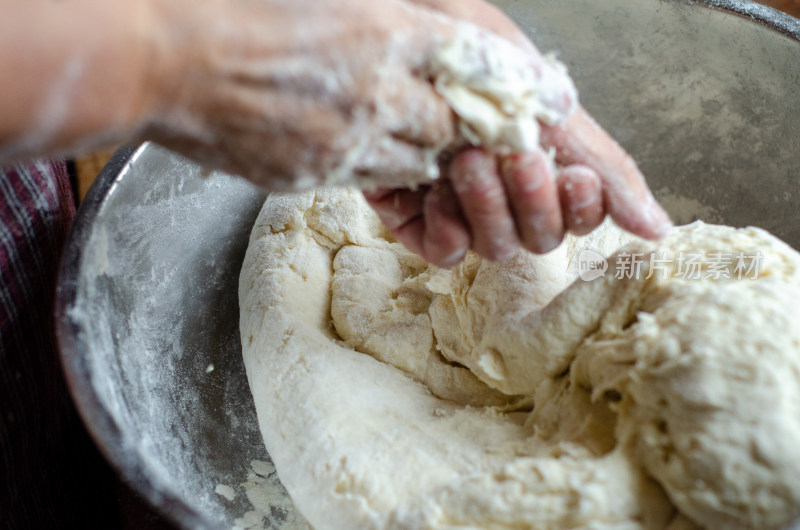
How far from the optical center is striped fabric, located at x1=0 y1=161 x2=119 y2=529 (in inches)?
44.7

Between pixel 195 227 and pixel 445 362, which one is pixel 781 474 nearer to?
pixel 445 362

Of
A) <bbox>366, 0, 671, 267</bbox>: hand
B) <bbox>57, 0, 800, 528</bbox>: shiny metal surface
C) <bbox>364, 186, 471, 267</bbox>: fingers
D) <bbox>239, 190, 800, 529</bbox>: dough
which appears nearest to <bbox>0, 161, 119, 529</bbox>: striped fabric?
<bbox>57, 0, 800, 528</bbox>: shiny metal surface

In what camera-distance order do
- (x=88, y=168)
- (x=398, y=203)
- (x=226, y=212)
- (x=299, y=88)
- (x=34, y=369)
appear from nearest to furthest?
1. (x=299, y=88)
2. (x=398, y=203)
3. (x=34, y=369)
4. (x=226, y=212)
5. (x=88, y=168)

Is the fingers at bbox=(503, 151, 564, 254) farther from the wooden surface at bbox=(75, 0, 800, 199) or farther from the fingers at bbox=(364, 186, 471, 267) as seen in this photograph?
the wooden surface at bbox=(75, 0, 800, 199)

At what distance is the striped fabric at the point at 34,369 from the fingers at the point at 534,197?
3.13 feet

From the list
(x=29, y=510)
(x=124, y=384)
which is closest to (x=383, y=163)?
(x=124, y=384)

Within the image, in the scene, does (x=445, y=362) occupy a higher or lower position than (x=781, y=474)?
lower

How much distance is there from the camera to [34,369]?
122 centimetres

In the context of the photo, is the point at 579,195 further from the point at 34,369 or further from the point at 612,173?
the point at 34,369

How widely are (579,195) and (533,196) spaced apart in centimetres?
8

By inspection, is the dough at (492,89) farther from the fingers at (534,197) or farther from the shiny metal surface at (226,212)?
the shiny metal surface at (226,212)

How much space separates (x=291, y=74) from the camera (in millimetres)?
682

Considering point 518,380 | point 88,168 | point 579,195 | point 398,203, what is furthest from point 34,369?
point 88,168

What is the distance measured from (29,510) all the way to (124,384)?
1.45ft
